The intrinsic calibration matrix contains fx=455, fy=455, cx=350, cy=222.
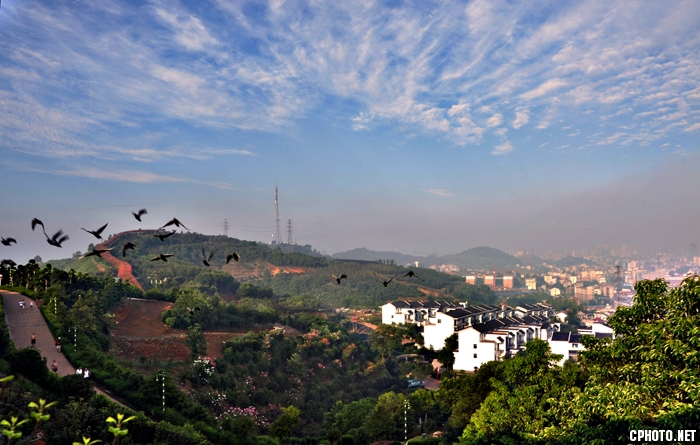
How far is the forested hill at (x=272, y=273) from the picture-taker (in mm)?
48094

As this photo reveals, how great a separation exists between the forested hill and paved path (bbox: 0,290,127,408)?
25.8 m

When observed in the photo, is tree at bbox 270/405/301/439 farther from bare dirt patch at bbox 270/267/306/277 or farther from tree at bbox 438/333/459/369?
bare dirt patch at bbox 270/267/306/277

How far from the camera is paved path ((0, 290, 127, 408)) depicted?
545 inches

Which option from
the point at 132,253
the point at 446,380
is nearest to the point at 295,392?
the point at 446,380

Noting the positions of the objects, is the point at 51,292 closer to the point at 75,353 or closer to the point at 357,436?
the point at 75,353

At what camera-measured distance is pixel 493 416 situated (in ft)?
30.2

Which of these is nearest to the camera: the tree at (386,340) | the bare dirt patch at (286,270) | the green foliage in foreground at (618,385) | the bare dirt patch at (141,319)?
the green foliage in foreground at (618,385)

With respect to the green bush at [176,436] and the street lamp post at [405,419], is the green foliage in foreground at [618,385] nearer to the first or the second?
the street lamp post at [405,419]

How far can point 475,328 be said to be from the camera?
80.1ft

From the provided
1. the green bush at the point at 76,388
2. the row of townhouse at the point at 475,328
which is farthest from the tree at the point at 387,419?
the row of townhouse at the point at 475,328

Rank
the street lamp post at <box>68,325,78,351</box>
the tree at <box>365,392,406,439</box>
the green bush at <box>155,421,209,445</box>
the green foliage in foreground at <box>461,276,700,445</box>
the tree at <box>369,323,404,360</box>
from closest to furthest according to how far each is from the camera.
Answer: the green foliage in foreground at <box>461,276,700,445</box> → the green bush at <box>155,421,209,445</box> → the tree at <box>365,392,406,439</box> → the street lamp post at <box>68,325,78,351</box> → the tree at <box>369,323,404,360</box>

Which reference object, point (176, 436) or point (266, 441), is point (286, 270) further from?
point (176, 436)

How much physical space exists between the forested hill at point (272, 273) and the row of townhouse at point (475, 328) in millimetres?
13383

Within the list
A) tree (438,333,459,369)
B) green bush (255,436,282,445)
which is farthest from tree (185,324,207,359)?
tree (438,333,459,369)
